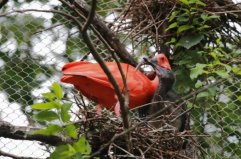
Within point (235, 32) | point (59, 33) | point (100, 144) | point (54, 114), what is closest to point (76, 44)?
point (59, 33)

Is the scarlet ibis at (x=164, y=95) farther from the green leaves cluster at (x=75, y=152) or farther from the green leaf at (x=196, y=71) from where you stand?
the green leaves cluster at (x=75, y=152)

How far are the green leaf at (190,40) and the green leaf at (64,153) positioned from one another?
1036 millimetres

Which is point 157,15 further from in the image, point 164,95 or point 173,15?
point 164,95

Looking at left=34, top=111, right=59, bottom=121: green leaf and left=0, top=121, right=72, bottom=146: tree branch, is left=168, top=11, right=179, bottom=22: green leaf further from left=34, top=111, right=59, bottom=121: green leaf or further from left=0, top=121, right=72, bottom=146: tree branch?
left=34, top=111, right=59, bottom=121: green leaf

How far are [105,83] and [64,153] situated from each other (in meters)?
0.65

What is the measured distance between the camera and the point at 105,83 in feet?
7.77

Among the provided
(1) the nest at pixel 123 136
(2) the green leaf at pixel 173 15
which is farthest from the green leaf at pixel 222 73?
(2) the green leaf at pixel 173 15

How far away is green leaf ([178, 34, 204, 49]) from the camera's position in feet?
8.95

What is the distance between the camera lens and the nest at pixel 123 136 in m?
2.12

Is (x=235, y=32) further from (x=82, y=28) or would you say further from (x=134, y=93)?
(x=82, y=28)

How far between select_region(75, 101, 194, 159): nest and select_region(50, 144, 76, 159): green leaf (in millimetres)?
306

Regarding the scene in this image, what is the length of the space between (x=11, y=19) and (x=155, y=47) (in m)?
0.80

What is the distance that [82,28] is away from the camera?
A: 159cm

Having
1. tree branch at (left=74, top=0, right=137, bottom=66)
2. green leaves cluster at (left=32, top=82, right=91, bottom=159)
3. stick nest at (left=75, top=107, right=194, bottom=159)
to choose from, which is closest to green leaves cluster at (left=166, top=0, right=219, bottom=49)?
tree branch at (left=74, top=0, right=137, bottom=66)
